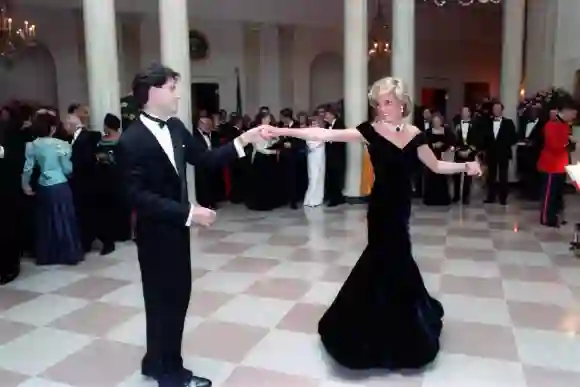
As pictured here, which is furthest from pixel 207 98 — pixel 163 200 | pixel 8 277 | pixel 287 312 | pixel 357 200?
pixel 163 200

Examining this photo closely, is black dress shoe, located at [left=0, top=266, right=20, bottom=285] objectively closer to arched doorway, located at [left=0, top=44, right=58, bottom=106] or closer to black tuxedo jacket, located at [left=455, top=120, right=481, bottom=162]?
black tuxedo jacket, located at [left=455, top=120, right=481, bottom=162]

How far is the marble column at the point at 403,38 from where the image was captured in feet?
Answer: 33.0

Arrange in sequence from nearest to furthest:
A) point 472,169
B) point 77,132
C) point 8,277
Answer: point 472,169, point 8,277, point 77,132

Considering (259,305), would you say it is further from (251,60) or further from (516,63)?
(251,60)

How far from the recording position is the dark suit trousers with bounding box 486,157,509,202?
995 cm

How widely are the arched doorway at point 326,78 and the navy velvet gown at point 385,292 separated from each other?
13023 mm

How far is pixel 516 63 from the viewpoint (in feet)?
38.6

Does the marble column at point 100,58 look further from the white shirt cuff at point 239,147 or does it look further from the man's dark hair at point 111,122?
the white shirt cuff at point 239,147

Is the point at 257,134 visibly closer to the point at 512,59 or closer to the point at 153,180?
the point at 153,180

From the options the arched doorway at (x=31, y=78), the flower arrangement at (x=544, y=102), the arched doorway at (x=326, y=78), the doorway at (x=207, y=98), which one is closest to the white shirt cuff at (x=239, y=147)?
the flower arrangement at (x=544, y=102)

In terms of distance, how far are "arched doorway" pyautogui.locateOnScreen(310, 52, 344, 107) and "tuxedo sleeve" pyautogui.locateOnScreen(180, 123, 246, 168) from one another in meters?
13.4

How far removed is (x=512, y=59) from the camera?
38.6ft

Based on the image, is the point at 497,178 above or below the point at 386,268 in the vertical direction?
below

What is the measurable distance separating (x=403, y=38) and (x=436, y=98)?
30.4 ft
